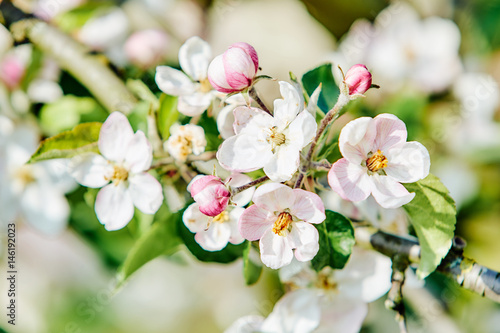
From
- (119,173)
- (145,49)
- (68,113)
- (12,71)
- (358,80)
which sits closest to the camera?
(358,80)

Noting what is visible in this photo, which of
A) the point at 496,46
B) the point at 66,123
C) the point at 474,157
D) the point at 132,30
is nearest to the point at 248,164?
the point at 66,123

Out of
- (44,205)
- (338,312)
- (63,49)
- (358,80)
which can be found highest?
(358,80)

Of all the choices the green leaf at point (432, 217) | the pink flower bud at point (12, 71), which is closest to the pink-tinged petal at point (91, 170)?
the green leaf at point (432, 217)

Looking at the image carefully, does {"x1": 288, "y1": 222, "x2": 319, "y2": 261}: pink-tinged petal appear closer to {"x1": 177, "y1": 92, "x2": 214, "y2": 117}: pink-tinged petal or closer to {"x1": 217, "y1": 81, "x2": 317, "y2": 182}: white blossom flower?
{"x1": 217, "y1": 81, "x2": 317, "y2": 182}: white blossom flower

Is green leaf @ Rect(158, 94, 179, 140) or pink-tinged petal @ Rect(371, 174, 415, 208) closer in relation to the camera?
pink-tinged petal @ Rect(371, 174, 415, 208)

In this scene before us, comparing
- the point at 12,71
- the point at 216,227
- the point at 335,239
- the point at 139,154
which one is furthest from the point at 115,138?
the point at 12,71

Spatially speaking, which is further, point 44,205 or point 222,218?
point 44,205

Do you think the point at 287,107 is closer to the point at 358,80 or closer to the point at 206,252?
the point at 358,80

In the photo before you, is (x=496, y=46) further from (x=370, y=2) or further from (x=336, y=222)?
(x=336, y=222)

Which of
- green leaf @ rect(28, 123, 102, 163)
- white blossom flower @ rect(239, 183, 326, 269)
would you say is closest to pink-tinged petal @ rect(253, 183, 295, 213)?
white blossom flower @ rect(239, 183, 326, 269)
